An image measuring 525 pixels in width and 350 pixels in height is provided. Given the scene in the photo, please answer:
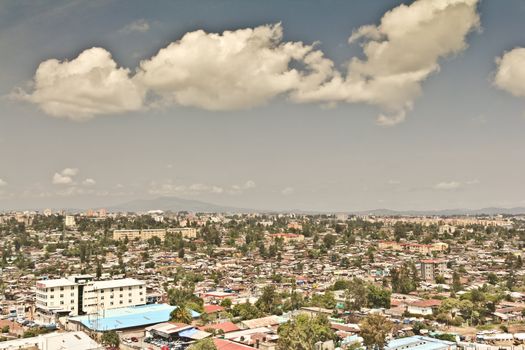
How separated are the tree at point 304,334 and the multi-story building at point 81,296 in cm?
1019

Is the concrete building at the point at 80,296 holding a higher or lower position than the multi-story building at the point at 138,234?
lower

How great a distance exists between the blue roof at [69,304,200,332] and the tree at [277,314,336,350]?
6.23 meters

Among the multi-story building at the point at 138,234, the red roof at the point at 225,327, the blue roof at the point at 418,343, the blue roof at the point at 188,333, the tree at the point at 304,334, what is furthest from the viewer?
the multi-story building at the point at 138,234

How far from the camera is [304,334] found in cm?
1490

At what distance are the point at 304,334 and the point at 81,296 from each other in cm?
1289

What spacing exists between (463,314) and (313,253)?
2297 cm

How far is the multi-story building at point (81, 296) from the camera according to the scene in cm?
2312

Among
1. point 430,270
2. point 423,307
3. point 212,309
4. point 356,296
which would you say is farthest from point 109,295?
point 430,270

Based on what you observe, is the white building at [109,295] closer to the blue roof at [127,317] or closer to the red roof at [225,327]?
the blue roof at [127,317]

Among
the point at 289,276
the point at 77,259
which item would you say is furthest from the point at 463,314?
the point at 77,259

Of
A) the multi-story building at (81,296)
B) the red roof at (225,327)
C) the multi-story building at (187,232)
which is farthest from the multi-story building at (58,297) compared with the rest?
the multi-story building at (187,232)

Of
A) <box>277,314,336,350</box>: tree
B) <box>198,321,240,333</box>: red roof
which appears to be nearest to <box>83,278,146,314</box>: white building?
<box>198,321,240,333</box>: red roof

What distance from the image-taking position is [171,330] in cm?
1855

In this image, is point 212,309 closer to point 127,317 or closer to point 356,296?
point 127,317
